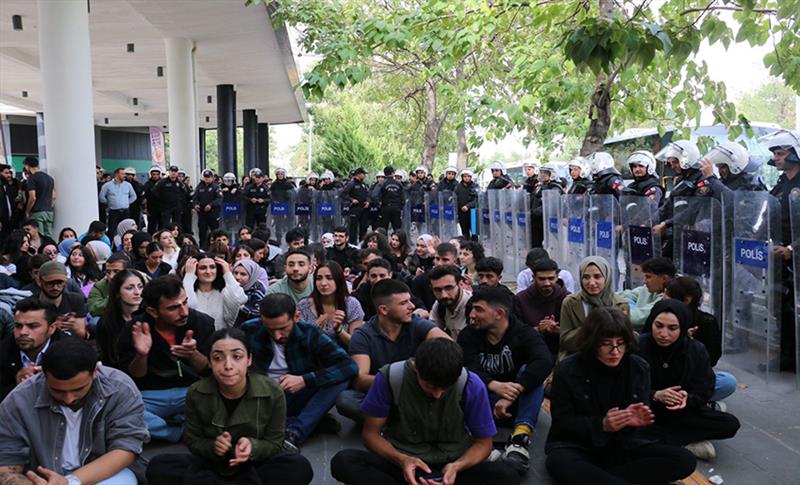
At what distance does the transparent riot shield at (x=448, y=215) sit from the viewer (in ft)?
49.8

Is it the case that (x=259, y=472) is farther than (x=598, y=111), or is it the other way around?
(x=598, y=111)

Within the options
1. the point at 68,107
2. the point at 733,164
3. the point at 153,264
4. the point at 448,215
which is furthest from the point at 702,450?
the point at 448,215

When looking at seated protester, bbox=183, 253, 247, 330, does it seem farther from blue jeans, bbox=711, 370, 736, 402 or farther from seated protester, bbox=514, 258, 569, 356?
blue jeans, bbox=711, 370, 736, 402

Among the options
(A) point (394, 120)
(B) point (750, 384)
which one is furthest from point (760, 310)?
(A) point (394, 120)

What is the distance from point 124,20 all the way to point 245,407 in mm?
15326

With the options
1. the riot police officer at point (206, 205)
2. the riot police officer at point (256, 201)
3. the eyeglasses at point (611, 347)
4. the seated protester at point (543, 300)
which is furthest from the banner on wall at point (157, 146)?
the eyeglasses at point (611, 347)

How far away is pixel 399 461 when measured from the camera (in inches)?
154

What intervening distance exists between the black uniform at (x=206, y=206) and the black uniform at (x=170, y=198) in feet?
1.17

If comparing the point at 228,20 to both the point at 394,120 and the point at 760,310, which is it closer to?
the point at 760,310

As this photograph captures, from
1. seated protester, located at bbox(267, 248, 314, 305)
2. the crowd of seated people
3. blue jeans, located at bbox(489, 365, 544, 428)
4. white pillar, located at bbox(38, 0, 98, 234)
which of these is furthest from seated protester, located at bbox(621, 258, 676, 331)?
white pillar, located at bbox(38, 0, 98, 234)

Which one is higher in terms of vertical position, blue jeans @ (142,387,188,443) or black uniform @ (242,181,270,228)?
black uniform @ (242,181,270,228)

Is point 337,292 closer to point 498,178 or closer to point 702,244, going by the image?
point 702,244

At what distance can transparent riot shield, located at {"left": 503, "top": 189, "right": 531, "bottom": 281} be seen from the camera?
12.1 metres

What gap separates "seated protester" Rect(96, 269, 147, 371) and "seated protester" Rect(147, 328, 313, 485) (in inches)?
58.3
